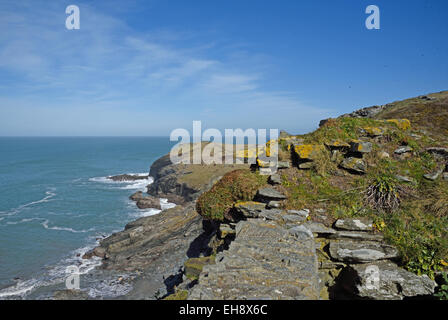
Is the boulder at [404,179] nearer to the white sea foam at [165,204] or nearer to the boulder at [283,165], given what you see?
the boulder at [283,165]

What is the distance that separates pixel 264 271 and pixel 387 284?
3.74 metres

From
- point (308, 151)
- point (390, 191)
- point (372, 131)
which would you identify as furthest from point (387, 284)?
point (372, 131)

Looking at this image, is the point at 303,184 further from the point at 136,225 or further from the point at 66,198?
the point at 66,198

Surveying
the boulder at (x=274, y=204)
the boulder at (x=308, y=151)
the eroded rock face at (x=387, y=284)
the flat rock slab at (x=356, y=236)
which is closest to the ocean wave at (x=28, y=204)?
the boulder at (x=274, y=204)

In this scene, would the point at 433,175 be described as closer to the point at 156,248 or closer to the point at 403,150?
the point at 403,150

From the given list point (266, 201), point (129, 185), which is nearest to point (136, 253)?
point (266, 201)

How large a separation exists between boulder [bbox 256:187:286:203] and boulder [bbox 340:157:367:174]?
4.23 meters

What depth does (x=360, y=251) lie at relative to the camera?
341 inches

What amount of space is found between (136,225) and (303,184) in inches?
1332

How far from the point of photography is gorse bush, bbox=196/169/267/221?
42.6 feet

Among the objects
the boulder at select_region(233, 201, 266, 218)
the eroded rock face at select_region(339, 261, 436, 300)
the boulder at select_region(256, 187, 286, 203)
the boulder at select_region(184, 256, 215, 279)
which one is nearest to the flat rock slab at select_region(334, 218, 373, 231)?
the eroded rock face at select_region(339, 261, 436, 300)

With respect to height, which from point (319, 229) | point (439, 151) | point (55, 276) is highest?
point (439, 151)

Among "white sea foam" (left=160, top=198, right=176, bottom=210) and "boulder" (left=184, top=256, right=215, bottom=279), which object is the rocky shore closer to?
"boulder" (left=184, top=256, right=215, bottom=279)

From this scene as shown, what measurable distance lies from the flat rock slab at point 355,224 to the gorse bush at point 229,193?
423 centimetres
